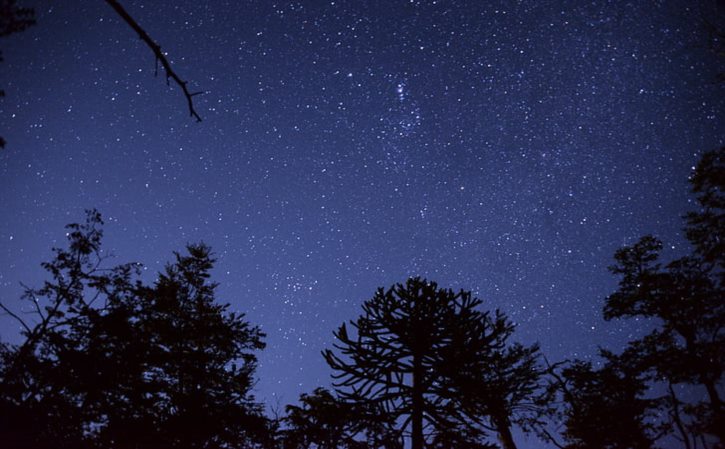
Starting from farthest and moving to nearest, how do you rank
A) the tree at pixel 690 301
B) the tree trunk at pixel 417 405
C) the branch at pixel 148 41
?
the tree at pixel 690 301
the tree trunk at pixel 417 405
the branch at pixel 148 41

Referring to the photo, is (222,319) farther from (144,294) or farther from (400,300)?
(400,300)

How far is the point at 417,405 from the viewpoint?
7199mm

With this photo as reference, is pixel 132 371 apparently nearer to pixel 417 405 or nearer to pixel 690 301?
pixel 417 405

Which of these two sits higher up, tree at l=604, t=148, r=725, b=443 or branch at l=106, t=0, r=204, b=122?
tree at l=604, t=148, r=725, b=443

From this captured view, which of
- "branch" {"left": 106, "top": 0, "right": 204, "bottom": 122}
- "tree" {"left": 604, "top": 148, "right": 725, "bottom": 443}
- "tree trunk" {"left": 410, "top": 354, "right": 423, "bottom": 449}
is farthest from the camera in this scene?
"tree" {"left": 604, "top": 148, "right": 725, "bottom": 443}

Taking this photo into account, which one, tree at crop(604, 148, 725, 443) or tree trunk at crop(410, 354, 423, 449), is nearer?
tree trunk at crop(410, 354, 423, 449)

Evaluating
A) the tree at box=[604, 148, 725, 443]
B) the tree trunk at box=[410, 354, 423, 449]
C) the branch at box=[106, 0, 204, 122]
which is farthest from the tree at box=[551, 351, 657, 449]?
the branch at box=[106, 0, 204, 122]

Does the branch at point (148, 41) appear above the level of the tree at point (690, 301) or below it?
below

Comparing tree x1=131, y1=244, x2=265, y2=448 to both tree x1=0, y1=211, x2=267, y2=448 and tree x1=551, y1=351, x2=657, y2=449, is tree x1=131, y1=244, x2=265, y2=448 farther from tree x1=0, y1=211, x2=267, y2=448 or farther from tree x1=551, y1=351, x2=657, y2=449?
tree x1=551, y1=351, x2=657, y2=449

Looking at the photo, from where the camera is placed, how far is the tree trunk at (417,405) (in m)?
6.88

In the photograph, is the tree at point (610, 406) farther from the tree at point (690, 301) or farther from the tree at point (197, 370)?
the tree at point (197, 370)

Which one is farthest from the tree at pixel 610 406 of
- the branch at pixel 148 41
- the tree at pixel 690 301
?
the branch at pixel 148 41

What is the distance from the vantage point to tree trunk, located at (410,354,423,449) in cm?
688

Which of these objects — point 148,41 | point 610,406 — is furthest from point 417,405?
point 610,406
